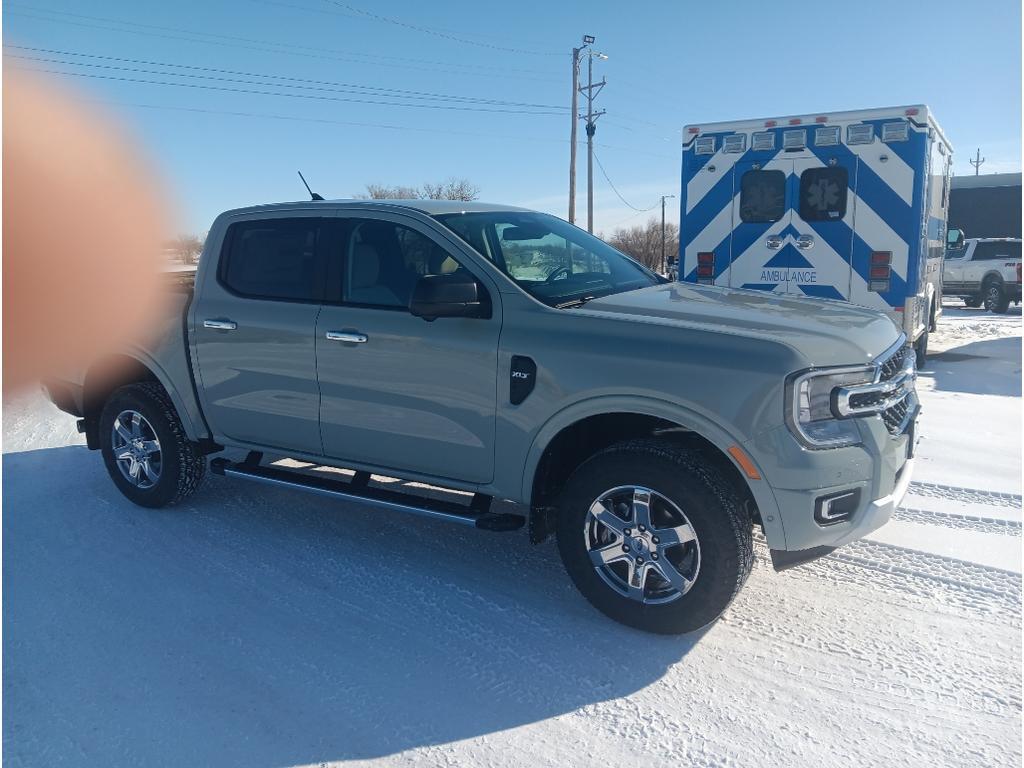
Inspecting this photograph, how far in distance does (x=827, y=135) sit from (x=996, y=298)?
1271 cm

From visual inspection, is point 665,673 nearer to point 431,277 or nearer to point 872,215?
point 431,277

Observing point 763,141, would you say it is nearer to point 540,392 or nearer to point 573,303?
point 573,303

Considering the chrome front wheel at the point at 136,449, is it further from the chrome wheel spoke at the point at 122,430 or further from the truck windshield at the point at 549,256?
the truck windshield at the point at 549,256

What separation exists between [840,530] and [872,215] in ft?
19.6

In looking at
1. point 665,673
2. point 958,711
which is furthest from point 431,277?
point 958,711

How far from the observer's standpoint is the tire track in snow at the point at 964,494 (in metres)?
4.77

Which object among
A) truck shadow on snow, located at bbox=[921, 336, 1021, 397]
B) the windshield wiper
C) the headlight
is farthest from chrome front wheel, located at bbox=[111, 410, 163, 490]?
truck shadow on snow, located at bbox=[921, 336, 1021, 397]

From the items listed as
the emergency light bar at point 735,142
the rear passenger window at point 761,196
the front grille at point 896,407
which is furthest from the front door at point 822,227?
the front grille at point 896,407

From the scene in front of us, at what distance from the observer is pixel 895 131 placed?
25.8 feet

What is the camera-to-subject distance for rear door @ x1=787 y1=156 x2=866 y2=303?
820 centimetres

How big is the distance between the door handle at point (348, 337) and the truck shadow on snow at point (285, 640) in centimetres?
117

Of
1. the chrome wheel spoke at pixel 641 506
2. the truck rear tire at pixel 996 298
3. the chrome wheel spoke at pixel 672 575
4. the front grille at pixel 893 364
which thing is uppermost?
the front grille at pixel 893 364

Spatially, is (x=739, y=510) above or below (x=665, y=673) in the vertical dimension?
above

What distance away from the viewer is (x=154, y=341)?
195 inches
